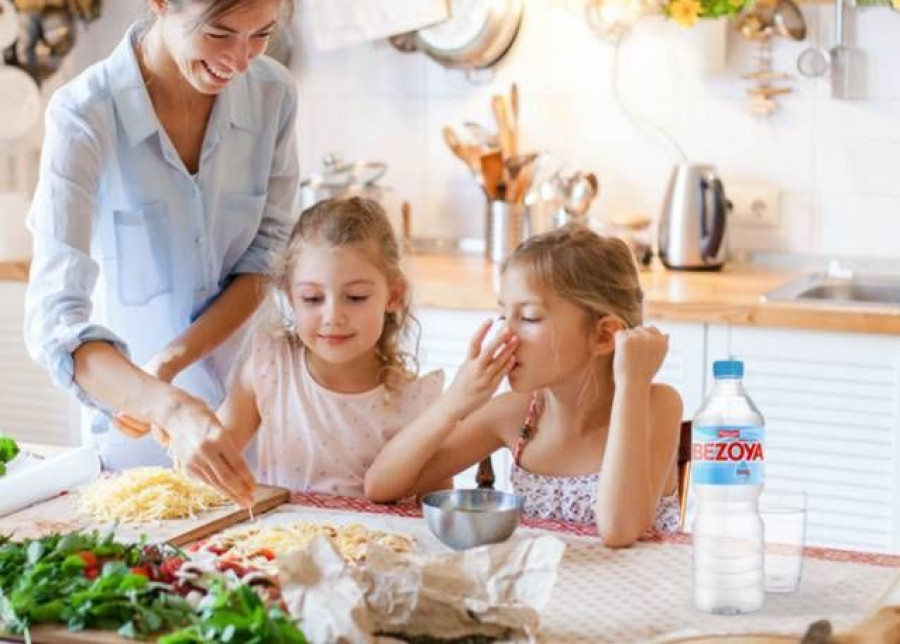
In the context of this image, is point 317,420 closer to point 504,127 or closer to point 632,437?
point 632,437

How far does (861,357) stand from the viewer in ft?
10.4

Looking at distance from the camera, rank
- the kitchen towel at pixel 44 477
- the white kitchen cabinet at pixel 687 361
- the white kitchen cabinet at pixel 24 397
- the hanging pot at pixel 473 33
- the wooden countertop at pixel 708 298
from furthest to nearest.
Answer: the white kitchen cabinet at pixel 24 397 → the hanging pot at pixel 473 33 → the white kitchen cabinet at pixel 687 361 → the wooden countertop at pixel 708 298 → the kitchen towel at pixel 44 477

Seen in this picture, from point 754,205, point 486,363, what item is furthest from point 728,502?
point 754,205

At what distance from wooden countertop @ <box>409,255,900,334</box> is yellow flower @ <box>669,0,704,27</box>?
1.81 feet

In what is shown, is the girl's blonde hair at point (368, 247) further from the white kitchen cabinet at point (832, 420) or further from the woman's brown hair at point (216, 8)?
the white kitchen cabinet at point (832, 420)

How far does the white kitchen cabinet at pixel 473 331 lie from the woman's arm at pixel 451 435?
900mm

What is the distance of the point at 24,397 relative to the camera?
159 inches

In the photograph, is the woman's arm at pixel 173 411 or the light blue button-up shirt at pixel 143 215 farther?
the light blue button-up shirt at pixel 143 215

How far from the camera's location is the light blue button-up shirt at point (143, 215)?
7.46 ft

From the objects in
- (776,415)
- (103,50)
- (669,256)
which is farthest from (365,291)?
(103,50)

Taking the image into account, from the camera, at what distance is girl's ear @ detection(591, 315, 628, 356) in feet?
7.14

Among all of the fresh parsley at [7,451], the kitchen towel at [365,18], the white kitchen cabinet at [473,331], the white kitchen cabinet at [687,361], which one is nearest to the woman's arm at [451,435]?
the fresh parsley at [7,451]

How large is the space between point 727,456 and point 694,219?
187 centimetres

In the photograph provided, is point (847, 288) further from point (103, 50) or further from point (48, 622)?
point (48, 622)
